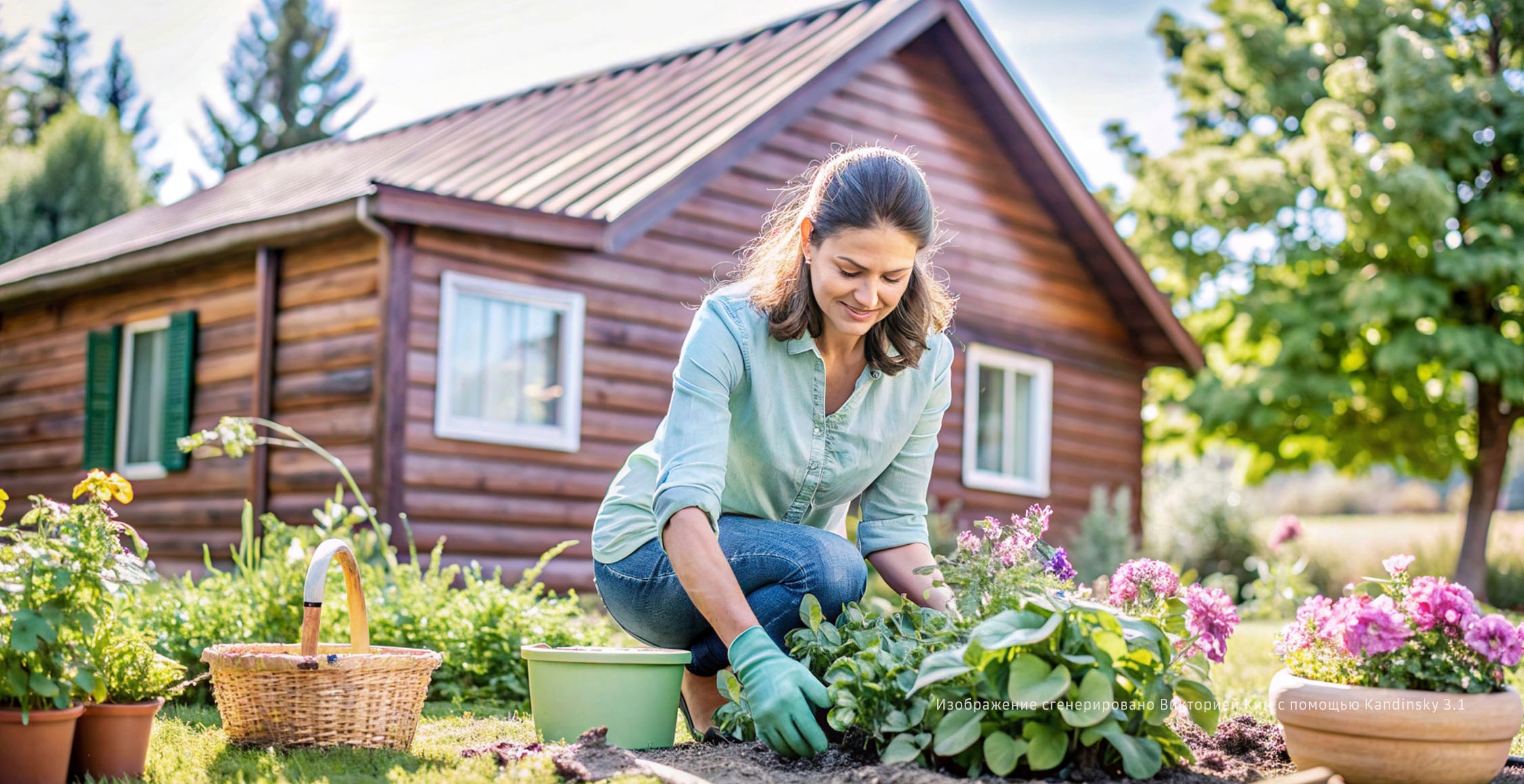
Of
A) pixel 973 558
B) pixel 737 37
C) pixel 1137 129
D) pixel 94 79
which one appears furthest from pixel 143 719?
pixel 94 79

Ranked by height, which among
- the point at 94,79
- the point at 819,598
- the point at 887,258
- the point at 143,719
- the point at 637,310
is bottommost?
the point at 143,719

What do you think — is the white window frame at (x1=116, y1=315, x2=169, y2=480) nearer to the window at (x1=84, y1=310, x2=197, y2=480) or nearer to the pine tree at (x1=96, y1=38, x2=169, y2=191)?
the window at (x1=84, y1=310, x2=197, y2=480)

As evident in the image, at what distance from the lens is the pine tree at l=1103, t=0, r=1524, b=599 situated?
1034 centimetres

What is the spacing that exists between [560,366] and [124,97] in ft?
76.2

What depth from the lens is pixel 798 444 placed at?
2.79 m

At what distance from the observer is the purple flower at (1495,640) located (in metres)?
2.14

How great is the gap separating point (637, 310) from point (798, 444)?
5019 mm

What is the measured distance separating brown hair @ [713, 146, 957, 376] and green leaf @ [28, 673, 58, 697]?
1461mm

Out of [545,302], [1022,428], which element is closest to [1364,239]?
[1022,428]

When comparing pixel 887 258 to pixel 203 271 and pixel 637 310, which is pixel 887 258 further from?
pixel 203 271

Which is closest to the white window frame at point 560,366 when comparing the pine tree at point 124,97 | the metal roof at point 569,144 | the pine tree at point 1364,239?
the metal roof at point 569,144

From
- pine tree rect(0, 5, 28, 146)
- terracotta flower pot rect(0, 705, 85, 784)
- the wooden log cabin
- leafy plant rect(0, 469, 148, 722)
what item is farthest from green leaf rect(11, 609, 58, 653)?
pine tree rect(0, 5, 28, 146)

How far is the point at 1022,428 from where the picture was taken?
10367mm

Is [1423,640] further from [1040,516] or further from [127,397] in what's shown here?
[127,397]
